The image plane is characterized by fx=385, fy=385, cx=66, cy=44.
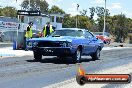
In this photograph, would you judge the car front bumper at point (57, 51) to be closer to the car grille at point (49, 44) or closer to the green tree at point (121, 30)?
the car grille at point (49, 44)

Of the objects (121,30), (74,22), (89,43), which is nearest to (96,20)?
(74,22)

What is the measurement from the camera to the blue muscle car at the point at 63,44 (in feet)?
50.8

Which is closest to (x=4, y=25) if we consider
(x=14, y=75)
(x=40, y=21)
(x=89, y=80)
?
(x=40, y=21)

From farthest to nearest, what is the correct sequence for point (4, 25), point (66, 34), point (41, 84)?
point (4, 25) < point (66, 34) < point (41, 84)

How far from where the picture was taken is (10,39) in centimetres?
4656

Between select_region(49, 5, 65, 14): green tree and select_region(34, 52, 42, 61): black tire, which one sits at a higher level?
select_region(49, 5, 65, 14): green tree

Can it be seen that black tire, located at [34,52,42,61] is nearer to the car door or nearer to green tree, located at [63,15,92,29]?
the car door

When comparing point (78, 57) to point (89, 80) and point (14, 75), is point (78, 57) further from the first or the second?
point (89, 80)

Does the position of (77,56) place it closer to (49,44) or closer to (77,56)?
(77,56)

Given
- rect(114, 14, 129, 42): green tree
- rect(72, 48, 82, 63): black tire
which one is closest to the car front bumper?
rect(72, 48, 82, 63): black tire

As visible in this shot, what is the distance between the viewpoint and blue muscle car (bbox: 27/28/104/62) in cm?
1548

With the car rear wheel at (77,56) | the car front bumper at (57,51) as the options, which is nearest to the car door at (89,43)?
the car rear wheel at (77,56)

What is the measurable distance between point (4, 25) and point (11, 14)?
59822 mm

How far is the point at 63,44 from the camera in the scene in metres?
15.5
